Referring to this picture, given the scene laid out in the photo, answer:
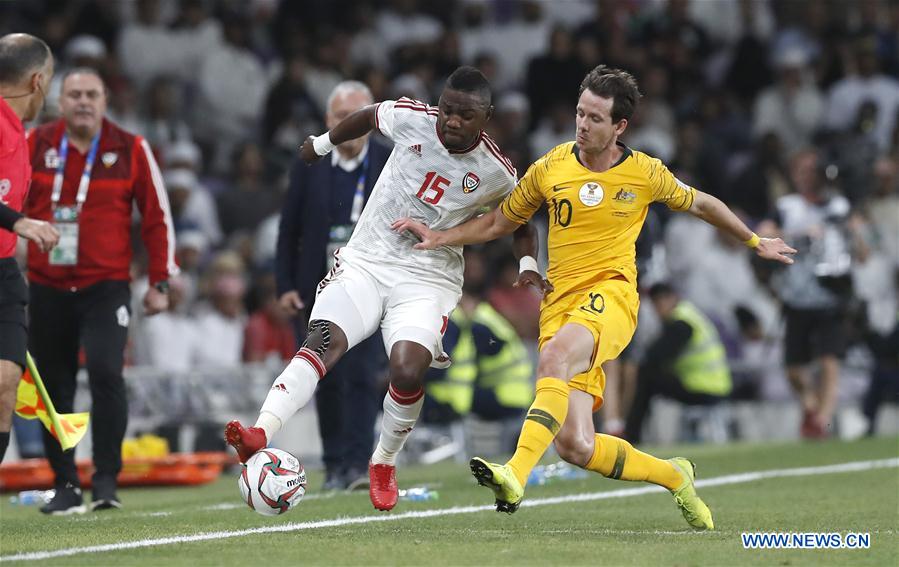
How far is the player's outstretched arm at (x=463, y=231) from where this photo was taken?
7496 millimetres

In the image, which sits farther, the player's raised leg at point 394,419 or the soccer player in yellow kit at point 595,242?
the player's raised leg at point 394,419

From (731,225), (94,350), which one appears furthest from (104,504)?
(731,225)

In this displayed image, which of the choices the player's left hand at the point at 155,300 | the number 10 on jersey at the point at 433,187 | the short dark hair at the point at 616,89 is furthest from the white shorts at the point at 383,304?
the player's left hand at the point at 155,300

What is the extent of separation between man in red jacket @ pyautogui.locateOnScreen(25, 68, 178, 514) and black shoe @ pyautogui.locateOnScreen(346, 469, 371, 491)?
Result: 1507mm

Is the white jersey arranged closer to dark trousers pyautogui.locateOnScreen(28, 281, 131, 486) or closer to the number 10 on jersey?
the number 10 on jersey

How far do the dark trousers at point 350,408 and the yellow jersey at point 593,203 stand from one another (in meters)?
2.74

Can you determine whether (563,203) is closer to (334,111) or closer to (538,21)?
(334,111)

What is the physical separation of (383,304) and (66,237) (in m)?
2.35

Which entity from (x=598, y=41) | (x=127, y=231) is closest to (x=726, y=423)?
(x=598, y=41)

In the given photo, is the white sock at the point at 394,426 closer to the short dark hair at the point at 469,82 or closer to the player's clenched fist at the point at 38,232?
the short dark hair at the point at 469,82

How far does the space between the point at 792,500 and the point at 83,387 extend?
5.95 metres

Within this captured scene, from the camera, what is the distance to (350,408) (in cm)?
999

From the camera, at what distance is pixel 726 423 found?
669 inches

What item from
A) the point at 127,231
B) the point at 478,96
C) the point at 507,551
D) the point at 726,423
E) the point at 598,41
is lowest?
the point at 726,423
